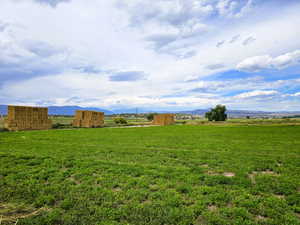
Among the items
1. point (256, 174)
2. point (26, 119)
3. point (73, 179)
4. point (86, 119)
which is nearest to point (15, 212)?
point (73, 179)

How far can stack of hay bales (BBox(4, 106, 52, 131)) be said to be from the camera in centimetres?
2375

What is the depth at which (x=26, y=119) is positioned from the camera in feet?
82.2

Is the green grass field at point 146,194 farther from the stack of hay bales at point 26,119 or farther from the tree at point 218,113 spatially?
the tree at point 218,113

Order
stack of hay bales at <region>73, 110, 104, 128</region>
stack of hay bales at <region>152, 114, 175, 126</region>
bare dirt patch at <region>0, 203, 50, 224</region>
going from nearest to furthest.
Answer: bare dirt patch at <region>0, 203, 50, 224</region>
stack of hay bales at <region>73, 110, 104, 128</region>
stack of hay bales at <region>152, 114, 175, 126</region>

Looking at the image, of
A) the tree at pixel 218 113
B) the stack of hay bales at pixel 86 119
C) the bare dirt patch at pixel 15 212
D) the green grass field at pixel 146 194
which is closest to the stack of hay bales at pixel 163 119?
the stack of hay bales at pixel 86 119

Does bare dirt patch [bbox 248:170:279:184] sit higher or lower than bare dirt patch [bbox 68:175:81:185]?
higher

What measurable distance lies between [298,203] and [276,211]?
0.82 meters

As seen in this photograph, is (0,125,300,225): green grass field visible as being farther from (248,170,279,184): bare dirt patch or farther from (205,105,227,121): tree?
(205,105,227,121): tree

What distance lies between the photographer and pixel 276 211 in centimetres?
344

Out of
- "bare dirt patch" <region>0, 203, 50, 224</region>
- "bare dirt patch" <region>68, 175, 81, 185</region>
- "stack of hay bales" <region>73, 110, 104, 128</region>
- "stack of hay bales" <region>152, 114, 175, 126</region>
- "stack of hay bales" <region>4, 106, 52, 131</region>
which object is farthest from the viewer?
"stack of hay bales" <region>152, 114, 175, 126</region>

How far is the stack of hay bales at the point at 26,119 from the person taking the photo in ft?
77.9

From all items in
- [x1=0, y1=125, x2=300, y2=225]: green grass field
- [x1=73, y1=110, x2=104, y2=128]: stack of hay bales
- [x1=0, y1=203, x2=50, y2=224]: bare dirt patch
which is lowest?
[x1=0, y1=203, x2=50, y2=224]: bare dirt patch

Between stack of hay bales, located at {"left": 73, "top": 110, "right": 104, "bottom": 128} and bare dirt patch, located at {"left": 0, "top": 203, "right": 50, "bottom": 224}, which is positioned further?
stack of hay bales, located at {"left": 73, "top": 110, "right": 104, "bottom": 128}

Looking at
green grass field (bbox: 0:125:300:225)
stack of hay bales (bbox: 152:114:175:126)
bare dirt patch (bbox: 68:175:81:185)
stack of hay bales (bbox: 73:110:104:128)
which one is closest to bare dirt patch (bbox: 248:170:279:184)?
green grass field (bbox: 0:125:300:225)
